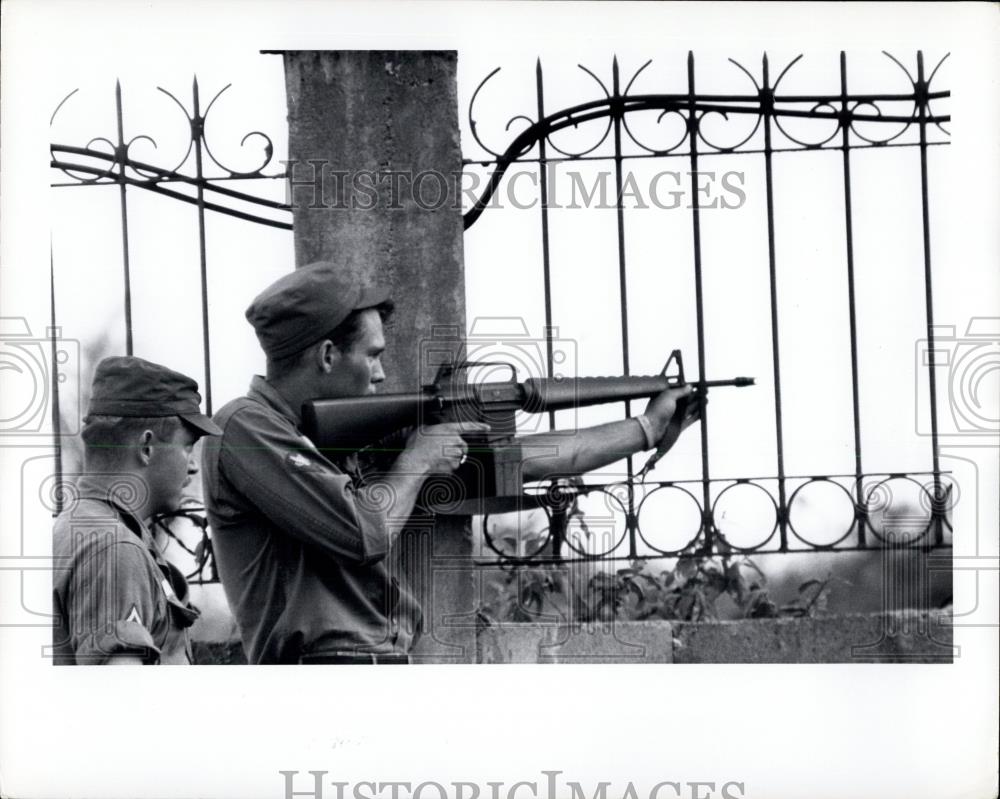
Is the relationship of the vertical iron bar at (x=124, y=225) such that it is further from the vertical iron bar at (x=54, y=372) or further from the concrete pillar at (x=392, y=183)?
the concrete pillar at (x=392, y=183)

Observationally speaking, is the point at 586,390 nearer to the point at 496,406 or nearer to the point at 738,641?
the point at 496,406

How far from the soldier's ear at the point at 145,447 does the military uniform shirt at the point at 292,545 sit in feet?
0.61

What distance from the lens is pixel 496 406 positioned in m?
5.19

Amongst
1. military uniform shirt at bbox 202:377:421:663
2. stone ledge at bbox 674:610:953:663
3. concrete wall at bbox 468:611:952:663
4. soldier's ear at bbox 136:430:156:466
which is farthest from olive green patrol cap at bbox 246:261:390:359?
stone ledge at bbox 674:610:953:663

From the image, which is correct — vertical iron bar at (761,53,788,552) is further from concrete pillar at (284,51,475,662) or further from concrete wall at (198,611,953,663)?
concrete pillar at (284,51,475,662)

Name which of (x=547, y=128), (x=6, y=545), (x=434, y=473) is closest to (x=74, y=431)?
(x=6, y=545)

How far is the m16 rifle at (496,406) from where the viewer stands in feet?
16.9

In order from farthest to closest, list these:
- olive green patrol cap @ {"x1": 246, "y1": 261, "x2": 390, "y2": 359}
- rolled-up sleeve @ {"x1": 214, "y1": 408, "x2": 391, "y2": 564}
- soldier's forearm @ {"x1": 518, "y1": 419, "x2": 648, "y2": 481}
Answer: soldier's forearm @ {"x1": 518, "y1": 419, "x2": 648, "y2": 481} → olive green patrol cap @ {"x1": 246, "y1": 261, "x2": 390, "y2": 359} → rolled-up sleeve @ {"x1": 214, "y1": 408, "x2": 391, "y2": 564}

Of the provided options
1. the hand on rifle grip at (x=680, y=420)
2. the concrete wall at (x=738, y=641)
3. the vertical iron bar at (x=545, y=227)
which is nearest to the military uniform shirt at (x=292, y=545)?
the concrete wall at (x=738, y=641)

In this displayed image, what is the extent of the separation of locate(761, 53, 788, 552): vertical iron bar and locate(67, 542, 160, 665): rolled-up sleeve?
2.18 meters

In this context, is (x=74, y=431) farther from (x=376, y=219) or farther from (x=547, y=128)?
(x=547, y=128)

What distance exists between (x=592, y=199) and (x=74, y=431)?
2.02 m

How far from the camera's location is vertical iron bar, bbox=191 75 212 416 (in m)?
5.21

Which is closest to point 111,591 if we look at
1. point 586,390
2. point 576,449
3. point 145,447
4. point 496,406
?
point 145,447
